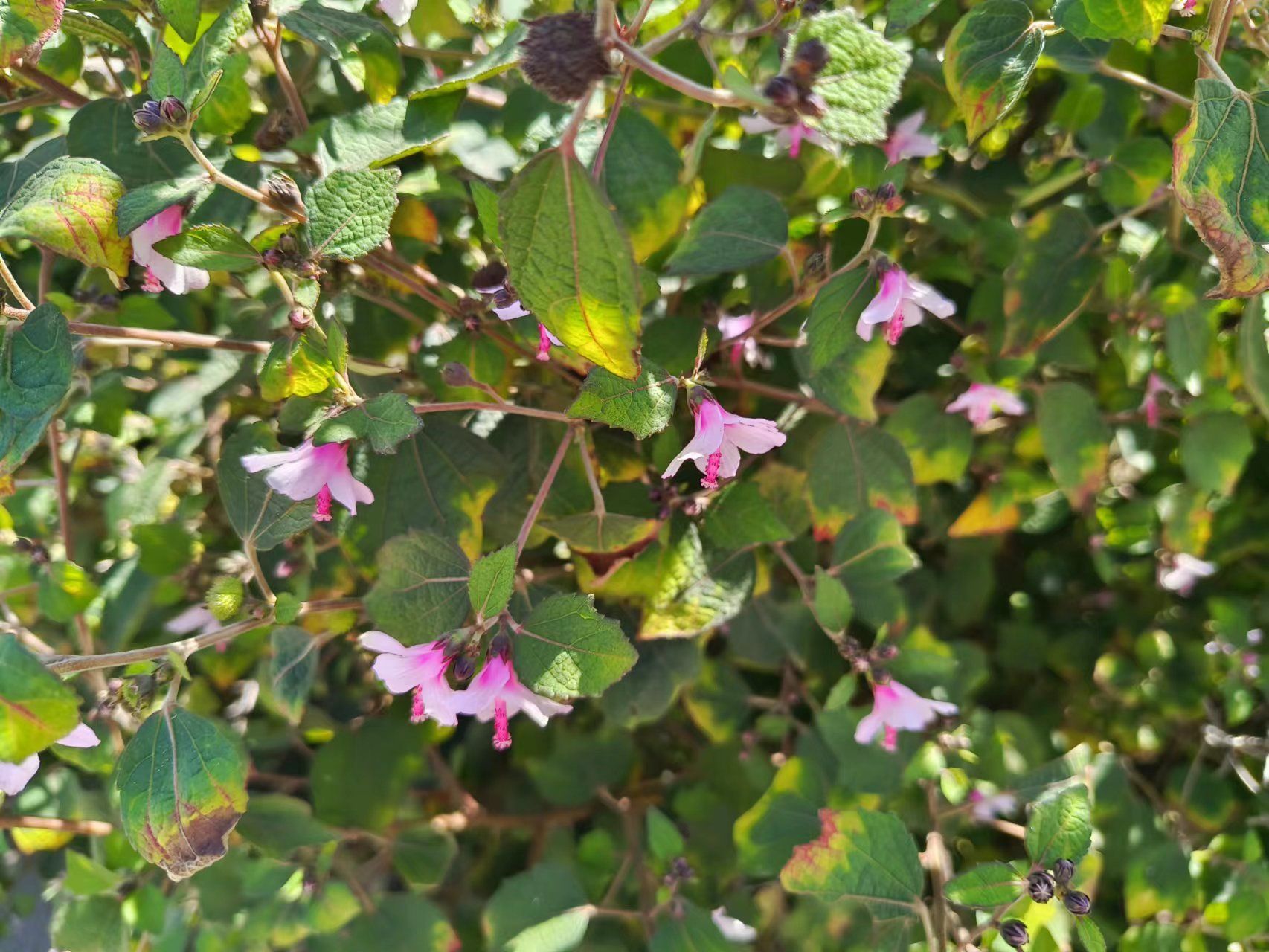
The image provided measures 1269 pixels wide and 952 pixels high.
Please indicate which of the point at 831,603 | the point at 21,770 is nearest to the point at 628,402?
the point at 831,603

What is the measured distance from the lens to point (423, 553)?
94 cm

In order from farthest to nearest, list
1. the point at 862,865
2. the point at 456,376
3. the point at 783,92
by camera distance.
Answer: the point at 862,865 < the point at 456,376 < the point at 783,92

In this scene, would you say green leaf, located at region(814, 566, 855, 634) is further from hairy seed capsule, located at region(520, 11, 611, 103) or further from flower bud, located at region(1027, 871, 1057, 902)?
hairy seed capsule, located at region(520, 11, 611, 103)

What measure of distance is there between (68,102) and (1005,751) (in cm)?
153

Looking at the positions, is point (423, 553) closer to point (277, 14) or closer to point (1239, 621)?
point (277, 14)

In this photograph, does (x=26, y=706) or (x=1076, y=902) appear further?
(x=1076, y=902)

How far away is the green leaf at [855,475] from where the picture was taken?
114 centimetres

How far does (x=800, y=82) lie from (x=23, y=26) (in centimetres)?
68

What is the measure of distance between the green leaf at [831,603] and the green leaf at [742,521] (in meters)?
0.07

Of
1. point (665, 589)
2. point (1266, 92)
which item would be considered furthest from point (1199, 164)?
point (665, 589)

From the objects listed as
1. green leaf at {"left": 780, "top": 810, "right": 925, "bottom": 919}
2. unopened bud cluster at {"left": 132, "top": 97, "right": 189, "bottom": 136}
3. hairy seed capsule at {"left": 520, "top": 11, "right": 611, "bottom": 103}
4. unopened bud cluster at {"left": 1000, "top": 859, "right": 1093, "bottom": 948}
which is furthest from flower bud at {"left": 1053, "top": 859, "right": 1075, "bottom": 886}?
unopened bud cluster at {"left": 132, "top": 97, "right": 189, "bottom": 136}

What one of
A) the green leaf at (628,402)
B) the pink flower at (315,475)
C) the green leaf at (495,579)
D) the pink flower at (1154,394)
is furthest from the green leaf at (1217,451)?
the pink flower at (315,475)

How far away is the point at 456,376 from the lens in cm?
91

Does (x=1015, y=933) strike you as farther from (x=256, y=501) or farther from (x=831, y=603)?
(x=256, y=501)
